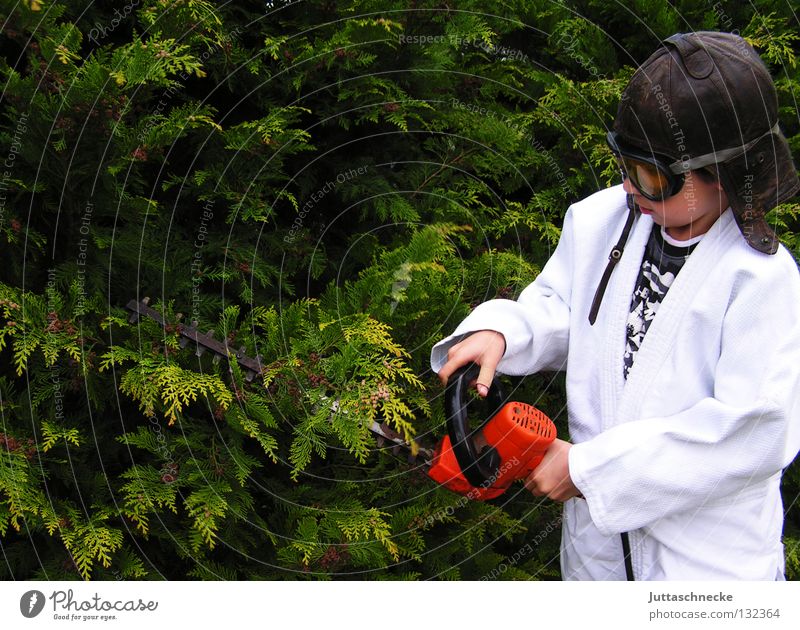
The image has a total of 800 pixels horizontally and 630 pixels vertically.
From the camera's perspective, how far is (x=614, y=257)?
1771mm

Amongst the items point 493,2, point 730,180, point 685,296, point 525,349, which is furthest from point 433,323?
point 493,2

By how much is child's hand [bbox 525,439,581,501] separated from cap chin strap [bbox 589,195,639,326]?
328mm

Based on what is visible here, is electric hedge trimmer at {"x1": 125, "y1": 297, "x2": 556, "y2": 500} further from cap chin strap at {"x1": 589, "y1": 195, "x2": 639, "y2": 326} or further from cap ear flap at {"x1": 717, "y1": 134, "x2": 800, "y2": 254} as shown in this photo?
cap ear flap at {"x1": 717, "y1": 134, "x2": 800, "y2": 254}

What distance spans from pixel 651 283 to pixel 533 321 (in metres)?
0.29

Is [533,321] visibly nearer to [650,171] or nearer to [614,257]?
[614,257]

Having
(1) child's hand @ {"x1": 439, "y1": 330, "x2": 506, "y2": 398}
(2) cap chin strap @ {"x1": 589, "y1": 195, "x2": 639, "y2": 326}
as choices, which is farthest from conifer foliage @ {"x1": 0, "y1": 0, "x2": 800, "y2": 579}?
(2) cap chin strap @ {"x1": 589, "y1": 195, "x2": 639, "y2": 326}

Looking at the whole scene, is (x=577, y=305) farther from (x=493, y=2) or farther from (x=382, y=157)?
(x=493, y=2)

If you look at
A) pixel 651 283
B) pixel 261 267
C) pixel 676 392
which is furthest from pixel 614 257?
pixel 261 267

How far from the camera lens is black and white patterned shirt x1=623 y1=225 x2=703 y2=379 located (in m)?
1.69

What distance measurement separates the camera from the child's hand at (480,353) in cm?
176

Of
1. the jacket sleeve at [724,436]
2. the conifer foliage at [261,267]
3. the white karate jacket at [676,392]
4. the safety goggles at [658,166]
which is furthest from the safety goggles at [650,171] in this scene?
the conifer foliage at [261,267]

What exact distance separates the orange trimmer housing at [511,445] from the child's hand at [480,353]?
5.0 inches

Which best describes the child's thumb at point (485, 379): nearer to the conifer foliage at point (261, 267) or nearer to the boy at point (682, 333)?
the boy at point (682, 333)

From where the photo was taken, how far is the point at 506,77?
9.11ft
